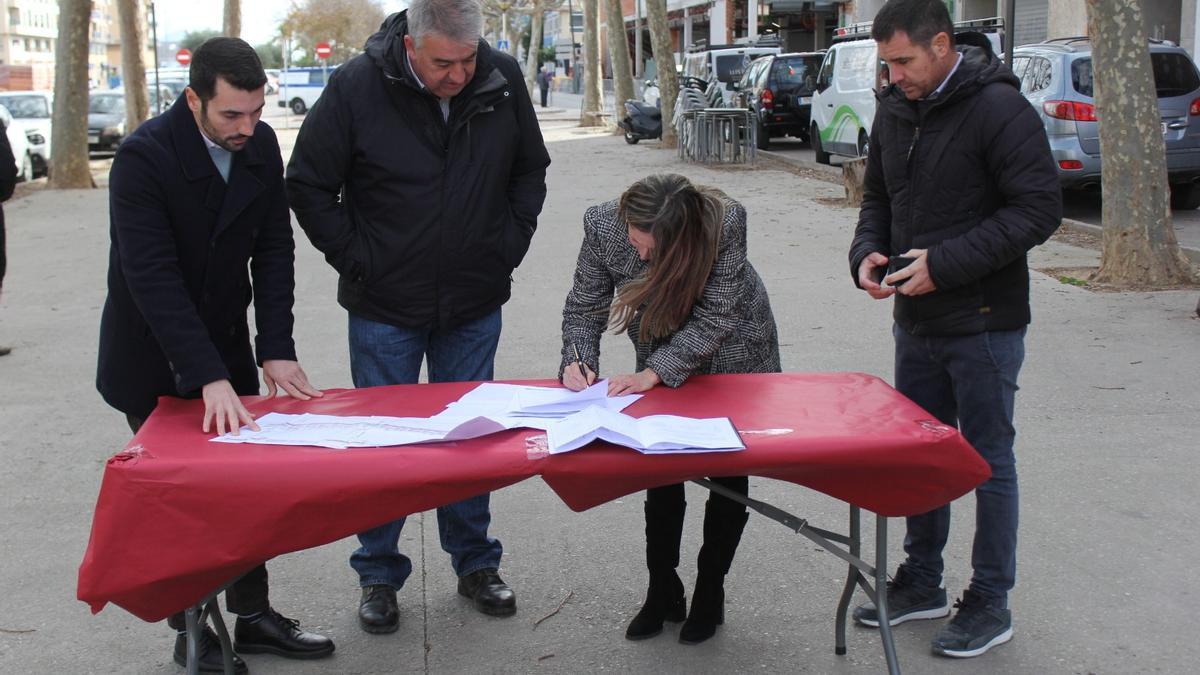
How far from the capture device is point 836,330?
8.04 metres

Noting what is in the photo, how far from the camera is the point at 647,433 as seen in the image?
2.91 m

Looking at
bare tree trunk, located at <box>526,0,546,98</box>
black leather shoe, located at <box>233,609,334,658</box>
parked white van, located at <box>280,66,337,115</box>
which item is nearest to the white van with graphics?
black leather shoe, located at <box>233,609,334,658</box>

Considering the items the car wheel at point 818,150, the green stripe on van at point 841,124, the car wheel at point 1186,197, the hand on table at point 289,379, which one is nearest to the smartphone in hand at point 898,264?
the hand on table at point 289,379

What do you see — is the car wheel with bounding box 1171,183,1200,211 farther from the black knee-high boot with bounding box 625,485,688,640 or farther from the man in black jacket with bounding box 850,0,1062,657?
the black knee-high boot with bounding box 625,485,688,640

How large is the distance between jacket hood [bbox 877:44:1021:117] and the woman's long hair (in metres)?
0.61

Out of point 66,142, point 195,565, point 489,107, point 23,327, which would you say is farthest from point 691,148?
point 195,565

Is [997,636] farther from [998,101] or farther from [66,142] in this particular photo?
[66,142]

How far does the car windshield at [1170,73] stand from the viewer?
12.7 metres

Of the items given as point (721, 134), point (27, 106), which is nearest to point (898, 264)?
point (721, 134)

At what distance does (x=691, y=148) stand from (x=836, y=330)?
14171mm

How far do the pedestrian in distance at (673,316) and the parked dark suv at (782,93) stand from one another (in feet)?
61.9

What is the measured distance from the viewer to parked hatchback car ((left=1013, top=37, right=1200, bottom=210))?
40.4 ft

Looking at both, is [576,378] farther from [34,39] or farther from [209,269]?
[34,39]

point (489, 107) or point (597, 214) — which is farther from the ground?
point (489, 107)
